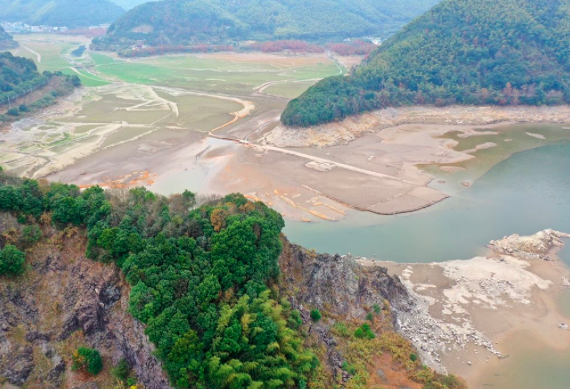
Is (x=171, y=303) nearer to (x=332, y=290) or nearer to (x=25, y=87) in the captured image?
(x=332, y=290)

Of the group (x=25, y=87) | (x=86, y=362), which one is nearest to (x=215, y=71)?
(x=25, y=87)

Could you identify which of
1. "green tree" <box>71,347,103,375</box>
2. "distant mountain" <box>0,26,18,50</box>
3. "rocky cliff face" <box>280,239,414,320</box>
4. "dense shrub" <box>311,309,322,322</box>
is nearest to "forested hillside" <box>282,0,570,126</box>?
"rocky cliff face" <box>280,239,414,320</box>

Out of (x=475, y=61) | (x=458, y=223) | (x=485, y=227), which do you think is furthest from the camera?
(x=475, y=61)

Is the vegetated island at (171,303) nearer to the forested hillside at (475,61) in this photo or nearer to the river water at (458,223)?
the river water at (458,223)

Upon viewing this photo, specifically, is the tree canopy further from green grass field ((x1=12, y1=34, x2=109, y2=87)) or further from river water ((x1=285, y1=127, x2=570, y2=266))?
green grass field ((x1=12, y1=34, x2=109, y2=87))

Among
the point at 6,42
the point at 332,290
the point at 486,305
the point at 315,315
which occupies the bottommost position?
the point at 486,305

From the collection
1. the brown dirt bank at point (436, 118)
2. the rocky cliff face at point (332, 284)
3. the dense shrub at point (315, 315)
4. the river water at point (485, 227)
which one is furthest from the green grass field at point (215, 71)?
the dense shrub at point (315, 315)

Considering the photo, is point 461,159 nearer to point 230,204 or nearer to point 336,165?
point 336,165
